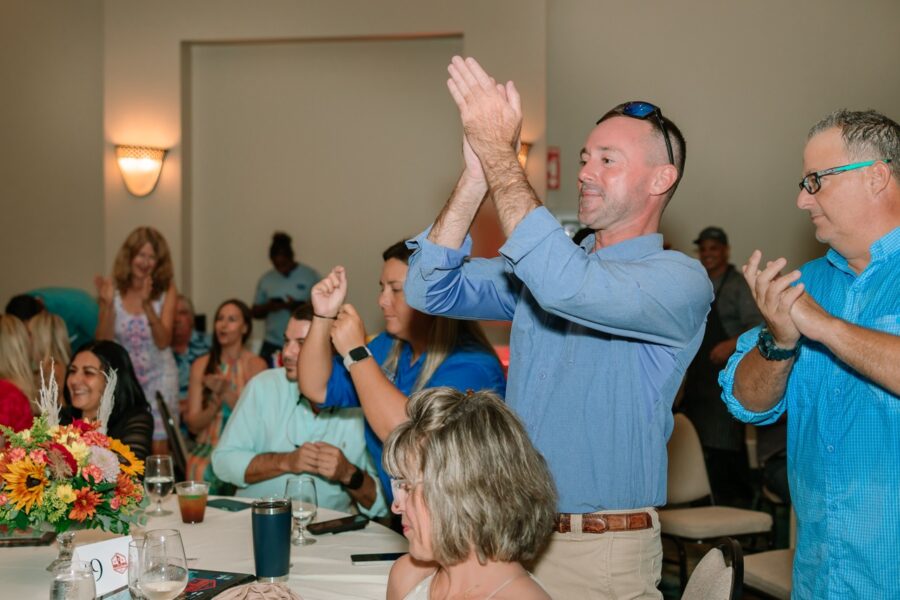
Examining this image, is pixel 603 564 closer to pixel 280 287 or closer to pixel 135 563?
pixel 135 563

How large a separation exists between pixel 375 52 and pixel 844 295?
6546mm

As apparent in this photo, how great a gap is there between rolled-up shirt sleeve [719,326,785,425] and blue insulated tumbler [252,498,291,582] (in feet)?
3.33

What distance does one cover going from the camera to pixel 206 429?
5234 millimetres

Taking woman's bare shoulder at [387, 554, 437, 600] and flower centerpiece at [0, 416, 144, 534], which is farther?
flower centerpiece at [0, 416, 144, 534]

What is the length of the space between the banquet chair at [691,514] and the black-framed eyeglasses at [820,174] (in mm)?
2565

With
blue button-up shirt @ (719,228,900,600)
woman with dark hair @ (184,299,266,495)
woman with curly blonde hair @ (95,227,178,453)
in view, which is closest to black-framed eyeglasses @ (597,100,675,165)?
blue button-up shirt @ (719,228,900,600)

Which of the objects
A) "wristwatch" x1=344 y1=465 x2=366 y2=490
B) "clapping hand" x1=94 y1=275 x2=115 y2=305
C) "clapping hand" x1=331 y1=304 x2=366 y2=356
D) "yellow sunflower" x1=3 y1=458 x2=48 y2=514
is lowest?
"wristwatch" x1=344 y1=465 x2=366 y2=490

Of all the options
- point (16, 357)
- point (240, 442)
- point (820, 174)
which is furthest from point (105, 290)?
point (820, 174)

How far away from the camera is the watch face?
2520 millimetres

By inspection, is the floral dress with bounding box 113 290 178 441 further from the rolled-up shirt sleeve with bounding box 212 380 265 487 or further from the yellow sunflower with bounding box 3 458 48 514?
the yellow sunflower with bounding box 3 458 48 514

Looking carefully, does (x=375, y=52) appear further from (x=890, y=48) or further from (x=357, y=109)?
(x=890, y=48)

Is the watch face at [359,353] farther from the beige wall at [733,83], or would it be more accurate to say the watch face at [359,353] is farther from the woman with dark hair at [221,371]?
the beige wall at [733,83]

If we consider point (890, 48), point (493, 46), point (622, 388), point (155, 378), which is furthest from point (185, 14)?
point (622, 388)

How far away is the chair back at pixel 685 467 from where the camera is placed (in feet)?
14.3
